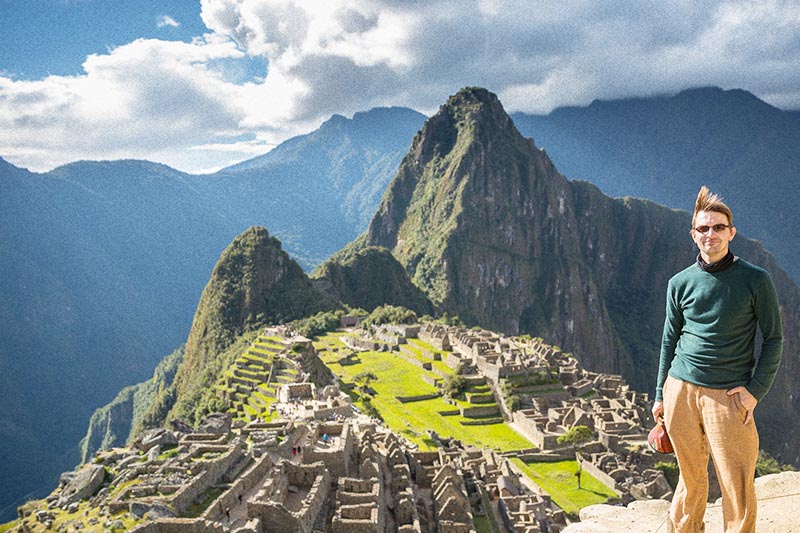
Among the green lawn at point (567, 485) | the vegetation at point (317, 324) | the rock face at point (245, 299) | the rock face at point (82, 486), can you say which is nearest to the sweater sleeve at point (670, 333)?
the rock face at point (82, 486)

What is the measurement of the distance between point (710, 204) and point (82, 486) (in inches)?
686

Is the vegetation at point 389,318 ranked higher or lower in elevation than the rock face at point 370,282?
lower

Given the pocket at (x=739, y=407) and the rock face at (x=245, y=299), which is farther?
the rock face at (x=245, y=299)

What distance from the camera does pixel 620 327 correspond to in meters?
192

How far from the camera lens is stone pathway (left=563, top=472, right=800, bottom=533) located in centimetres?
752

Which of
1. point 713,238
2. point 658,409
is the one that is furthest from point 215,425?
point 713,238

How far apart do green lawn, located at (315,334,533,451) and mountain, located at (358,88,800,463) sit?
7979 cm

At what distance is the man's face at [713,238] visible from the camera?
228 inches

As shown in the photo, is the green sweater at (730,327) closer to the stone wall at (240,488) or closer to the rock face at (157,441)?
the stone wall at (240,488)

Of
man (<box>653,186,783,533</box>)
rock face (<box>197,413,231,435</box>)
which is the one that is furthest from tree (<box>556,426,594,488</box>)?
man (<box>653,186,783,533</box>)

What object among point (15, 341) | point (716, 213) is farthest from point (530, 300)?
point (716, 213)

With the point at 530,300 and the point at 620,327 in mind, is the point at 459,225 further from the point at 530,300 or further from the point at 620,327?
the point at 620,327

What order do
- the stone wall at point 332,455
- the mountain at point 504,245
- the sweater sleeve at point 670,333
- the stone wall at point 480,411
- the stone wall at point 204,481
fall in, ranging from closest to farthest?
the sweater sleeve at point 670,333 < the stone wall at point 204,481 < the stone wall at point 332,455 < the stone wall at point 480,411 < the mountain at point 504,245

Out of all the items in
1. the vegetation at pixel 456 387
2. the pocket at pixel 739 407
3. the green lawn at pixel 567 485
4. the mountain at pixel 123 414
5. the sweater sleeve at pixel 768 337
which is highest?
the sweater sleeve at pixel 768 337
